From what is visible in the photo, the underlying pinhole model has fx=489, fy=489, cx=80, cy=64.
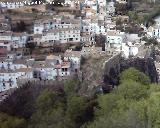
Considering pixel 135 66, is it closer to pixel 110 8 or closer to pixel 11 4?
pixel 110 8

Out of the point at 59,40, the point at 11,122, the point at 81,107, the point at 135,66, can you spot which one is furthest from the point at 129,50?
the point at 11,122

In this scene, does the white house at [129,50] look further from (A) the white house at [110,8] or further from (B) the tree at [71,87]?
(A) the white house at [110,8]

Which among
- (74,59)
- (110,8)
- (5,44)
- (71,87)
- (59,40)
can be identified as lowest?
(71,87)

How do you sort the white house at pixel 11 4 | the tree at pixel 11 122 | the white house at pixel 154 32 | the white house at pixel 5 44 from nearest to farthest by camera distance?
the tree at pixel 11 122
the white house at pixel 5 44
the white house at pixel 154 32
the white house at pixel 11 4

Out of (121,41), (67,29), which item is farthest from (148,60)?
(67,29)

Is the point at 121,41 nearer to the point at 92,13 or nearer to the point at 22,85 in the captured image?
the point at 92,13

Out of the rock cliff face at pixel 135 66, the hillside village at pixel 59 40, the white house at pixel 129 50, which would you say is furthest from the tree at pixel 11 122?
the white house at pixel 129 50
